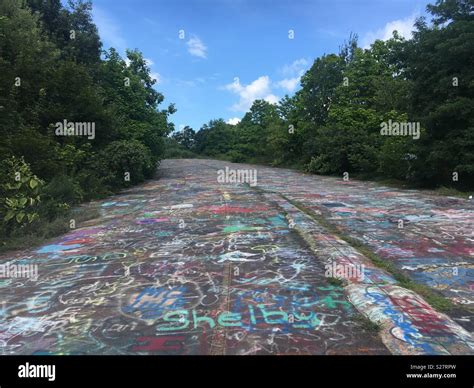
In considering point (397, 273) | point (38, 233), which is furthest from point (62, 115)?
point (397, 273)

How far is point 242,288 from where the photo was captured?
4719 mm

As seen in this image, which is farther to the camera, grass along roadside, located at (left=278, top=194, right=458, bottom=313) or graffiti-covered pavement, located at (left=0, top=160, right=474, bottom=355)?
grass along roadside, located at (left=278, top=194, right=458, bottom=313)

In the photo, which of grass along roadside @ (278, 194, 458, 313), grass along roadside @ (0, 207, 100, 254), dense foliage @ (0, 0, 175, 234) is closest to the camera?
grass along roadside @ (278, 194, 458, 313)

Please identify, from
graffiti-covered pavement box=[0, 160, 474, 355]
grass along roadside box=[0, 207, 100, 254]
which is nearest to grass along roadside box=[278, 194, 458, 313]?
graffiti-covered pavement box=[0, 160, 474, 355]

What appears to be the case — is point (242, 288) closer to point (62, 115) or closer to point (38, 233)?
point (38, 233)

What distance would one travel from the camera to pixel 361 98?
2627cm

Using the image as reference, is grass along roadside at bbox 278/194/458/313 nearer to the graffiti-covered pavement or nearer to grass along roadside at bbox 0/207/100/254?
the graffiti-covered pavement

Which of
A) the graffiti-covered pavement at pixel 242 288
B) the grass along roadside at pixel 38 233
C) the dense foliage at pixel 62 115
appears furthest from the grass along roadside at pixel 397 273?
the dense foliage at pixel 62 115

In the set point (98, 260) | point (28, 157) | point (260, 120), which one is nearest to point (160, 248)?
point (98, 260)

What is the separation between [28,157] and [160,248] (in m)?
6.55

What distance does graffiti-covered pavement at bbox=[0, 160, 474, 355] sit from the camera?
11.3 ft

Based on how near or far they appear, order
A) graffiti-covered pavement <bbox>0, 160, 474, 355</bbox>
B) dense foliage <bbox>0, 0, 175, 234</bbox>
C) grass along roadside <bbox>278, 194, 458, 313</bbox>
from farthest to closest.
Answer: dense foliage <bbox>0, 0, 175, 234</bbox>
grass along roadside <bbox>278, 194, 458, 313</bbox>
graffiti-covered pavement <bbox>0, 160, 474, 355</bbox>

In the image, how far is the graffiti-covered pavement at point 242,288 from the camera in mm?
3434

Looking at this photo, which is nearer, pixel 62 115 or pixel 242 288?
pixel 242 288
